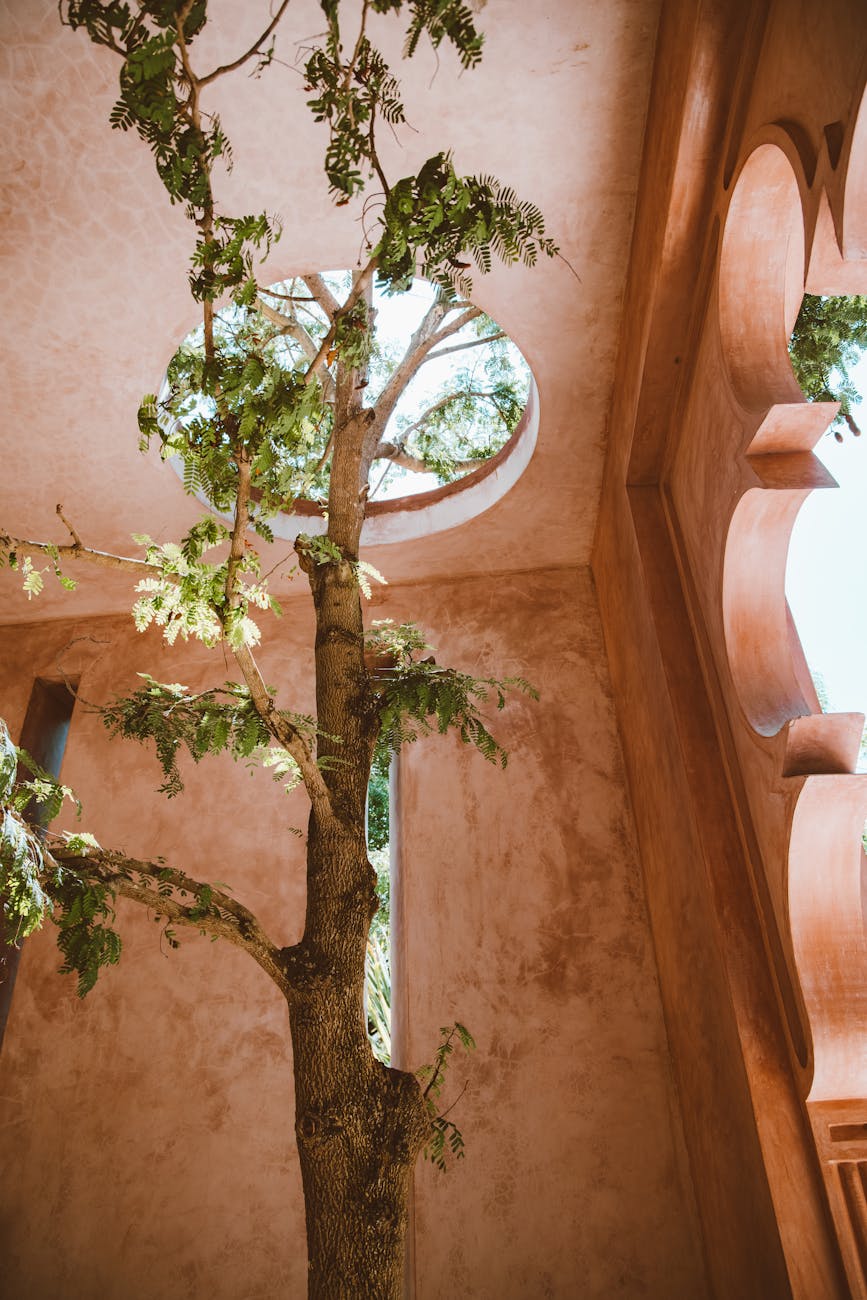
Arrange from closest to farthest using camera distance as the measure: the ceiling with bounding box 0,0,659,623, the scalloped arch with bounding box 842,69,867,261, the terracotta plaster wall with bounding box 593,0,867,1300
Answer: the scalloped arch with bounding box 842,69,867,261, the terracotta plaster wall with bounding box 593,0,867,1300, the ceiling with bounding box 0,0,659,623

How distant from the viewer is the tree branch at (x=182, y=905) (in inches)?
116

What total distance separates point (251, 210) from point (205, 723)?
3.08 m

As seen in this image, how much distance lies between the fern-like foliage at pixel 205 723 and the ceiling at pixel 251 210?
2735mm

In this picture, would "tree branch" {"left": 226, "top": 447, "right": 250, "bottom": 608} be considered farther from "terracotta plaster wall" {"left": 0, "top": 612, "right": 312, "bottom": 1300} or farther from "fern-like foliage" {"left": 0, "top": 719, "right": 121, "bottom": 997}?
"terracotta plaster wall" {"left": 0, "top": 612, "right": 312, "bottom": 1300}

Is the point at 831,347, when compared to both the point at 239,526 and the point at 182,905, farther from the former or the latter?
the point at 182,905

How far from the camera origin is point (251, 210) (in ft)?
16.0

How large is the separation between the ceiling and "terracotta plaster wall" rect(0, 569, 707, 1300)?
191 cm

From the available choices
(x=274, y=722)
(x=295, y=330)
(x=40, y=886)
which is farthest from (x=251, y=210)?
(x=40, y=886)

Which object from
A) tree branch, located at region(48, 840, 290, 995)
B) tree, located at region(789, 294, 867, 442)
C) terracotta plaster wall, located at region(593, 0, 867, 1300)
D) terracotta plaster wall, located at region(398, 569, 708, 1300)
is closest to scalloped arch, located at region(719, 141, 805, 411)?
terracotta plaster wall, located at region(593, 0, 867, 1300)

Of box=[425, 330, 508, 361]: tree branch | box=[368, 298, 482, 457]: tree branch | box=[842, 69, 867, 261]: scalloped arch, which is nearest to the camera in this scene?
box=[842, 69, 867, 261]: scalloped arch

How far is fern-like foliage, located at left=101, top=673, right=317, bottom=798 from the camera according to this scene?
10.3ft

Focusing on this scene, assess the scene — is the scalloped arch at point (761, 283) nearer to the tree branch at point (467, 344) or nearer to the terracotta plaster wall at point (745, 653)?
the terracotta plaster wall at point (745, 653)

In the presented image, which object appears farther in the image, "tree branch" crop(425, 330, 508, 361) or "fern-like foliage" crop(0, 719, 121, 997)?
"tree branch" crop(425, 330, 508, 361)

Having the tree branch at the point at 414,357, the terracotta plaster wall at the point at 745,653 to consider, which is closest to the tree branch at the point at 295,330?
the tree branch at the point at 414,357
